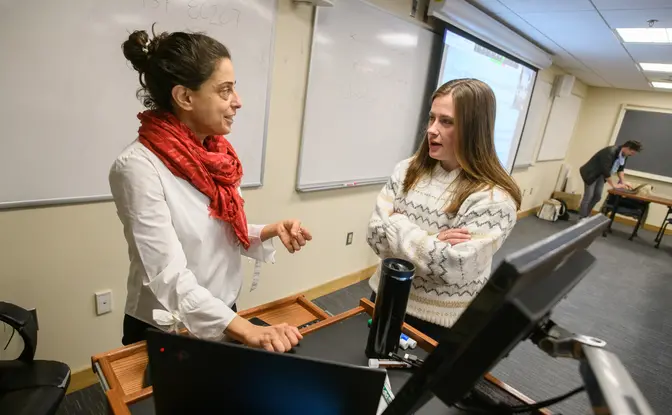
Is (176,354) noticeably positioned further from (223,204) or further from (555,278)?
(223,204)

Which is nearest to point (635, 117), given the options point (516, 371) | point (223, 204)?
point (516, 371)

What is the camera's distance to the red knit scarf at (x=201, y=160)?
95 centimetres

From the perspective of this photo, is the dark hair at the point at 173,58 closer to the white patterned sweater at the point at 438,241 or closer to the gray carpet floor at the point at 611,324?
the white patterned sweater at the point at 438,241

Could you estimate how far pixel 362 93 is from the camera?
2.65 metres

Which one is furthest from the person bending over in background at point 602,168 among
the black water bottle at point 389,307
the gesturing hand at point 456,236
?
the black water bottle at point 389,307

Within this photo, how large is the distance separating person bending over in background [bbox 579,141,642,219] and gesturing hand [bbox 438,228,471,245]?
18.3 ft

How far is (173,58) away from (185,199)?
346mm

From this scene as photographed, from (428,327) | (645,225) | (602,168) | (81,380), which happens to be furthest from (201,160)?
(645,225)

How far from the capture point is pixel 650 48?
3.63m

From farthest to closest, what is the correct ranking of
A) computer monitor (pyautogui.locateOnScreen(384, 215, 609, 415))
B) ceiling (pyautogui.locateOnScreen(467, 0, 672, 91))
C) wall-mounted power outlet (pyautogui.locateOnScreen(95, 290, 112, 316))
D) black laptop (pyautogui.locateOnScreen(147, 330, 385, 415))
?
ceiling (pyautogui.locateOnScreen(467, 0, 672, 91)) < wall-mounted power outlet (pyautogui.locateOnScreen(95, 290, 112, 316)) < black laptop (pyautogui.locateOnScreen(147, 330, 385, 415)) < computer monitor (pyautogui.locateOnScreen(384, 215, 609, 415))

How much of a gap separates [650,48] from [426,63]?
7.88 feet

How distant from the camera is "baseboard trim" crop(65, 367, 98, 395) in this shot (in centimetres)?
178

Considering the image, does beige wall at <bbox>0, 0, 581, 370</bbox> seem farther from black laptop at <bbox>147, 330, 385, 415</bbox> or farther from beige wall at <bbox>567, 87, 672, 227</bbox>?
beige wall at <bbox>567, 87, 672, 227</bbox>

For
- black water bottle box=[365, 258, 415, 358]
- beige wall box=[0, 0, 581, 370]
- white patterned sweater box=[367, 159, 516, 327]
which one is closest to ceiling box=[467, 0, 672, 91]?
beige wall box=[0, 0, 581, 370]
